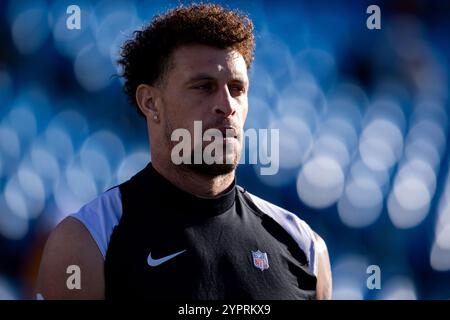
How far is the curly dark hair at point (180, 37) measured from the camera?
7.27ft

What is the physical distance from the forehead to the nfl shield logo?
612mm

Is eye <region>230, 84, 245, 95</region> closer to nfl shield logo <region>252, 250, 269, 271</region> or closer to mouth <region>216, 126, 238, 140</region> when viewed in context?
mouth <region>216, 126, 238, 140</region>

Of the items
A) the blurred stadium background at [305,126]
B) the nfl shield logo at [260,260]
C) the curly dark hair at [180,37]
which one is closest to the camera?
the nfl shield logo at [260,260]

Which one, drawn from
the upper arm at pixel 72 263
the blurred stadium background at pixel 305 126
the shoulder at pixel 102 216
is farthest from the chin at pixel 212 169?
the blurred stadium background at pixel 305 126

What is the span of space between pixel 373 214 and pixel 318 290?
3.95ft

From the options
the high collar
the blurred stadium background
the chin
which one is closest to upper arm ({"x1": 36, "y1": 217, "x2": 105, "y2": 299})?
the high collar

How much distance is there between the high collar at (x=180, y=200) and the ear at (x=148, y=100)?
0.27 meters

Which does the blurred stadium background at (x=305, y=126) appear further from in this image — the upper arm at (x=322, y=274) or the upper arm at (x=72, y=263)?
the upper arm at (x=72, y=263)

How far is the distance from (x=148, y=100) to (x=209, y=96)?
302 mm

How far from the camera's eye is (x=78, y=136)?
3.14 metres

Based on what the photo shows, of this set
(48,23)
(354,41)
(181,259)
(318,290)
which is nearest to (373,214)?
(354,41)

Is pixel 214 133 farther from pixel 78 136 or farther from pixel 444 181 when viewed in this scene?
pixel 444 181

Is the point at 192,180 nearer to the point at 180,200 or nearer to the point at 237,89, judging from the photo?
the point at 180,200
